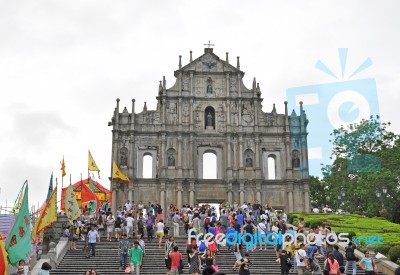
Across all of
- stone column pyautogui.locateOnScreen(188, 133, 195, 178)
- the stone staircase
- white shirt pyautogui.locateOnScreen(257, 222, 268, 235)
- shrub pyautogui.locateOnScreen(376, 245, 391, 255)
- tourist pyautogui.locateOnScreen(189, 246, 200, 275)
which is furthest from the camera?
stone column pyautogui.locateOnScreen(188, 133, 195, 178)

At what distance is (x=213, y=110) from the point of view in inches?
1918

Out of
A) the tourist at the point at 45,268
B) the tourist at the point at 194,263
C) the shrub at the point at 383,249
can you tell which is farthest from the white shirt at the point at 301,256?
the tourist at the point at 45,268

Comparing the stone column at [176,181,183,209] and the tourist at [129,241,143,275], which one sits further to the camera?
the stone column at [176,181,183,209]

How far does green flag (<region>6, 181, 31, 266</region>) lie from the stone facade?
28464 mm

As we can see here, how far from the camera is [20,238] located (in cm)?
1633

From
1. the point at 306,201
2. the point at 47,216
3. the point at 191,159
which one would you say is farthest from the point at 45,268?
the point at 306,201

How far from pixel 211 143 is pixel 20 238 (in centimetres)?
3193

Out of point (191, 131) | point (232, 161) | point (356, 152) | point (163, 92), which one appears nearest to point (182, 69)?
point (163, 92)

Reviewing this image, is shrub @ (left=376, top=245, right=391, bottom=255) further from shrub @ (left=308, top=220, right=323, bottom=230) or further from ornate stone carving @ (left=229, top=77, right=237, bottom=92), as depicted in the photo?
ornate stone carving @ (left=229, top=77, right=237, bottom=92)

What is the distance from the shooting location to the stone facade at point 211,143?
45.9m

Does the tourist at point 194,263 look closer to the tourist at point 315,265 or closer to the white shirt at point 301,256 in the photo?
the white shirt at point 301,256

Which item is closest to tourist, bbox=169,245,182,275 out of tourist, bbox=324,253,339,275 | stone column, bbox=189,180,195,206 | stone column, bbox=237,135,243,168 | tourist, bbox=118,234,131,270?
tourist, bbox=118,234,131,270

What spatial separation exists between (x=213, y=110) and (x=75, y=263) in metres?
26.7

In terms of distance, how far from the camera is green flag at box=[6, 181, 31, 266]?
1593 cm
